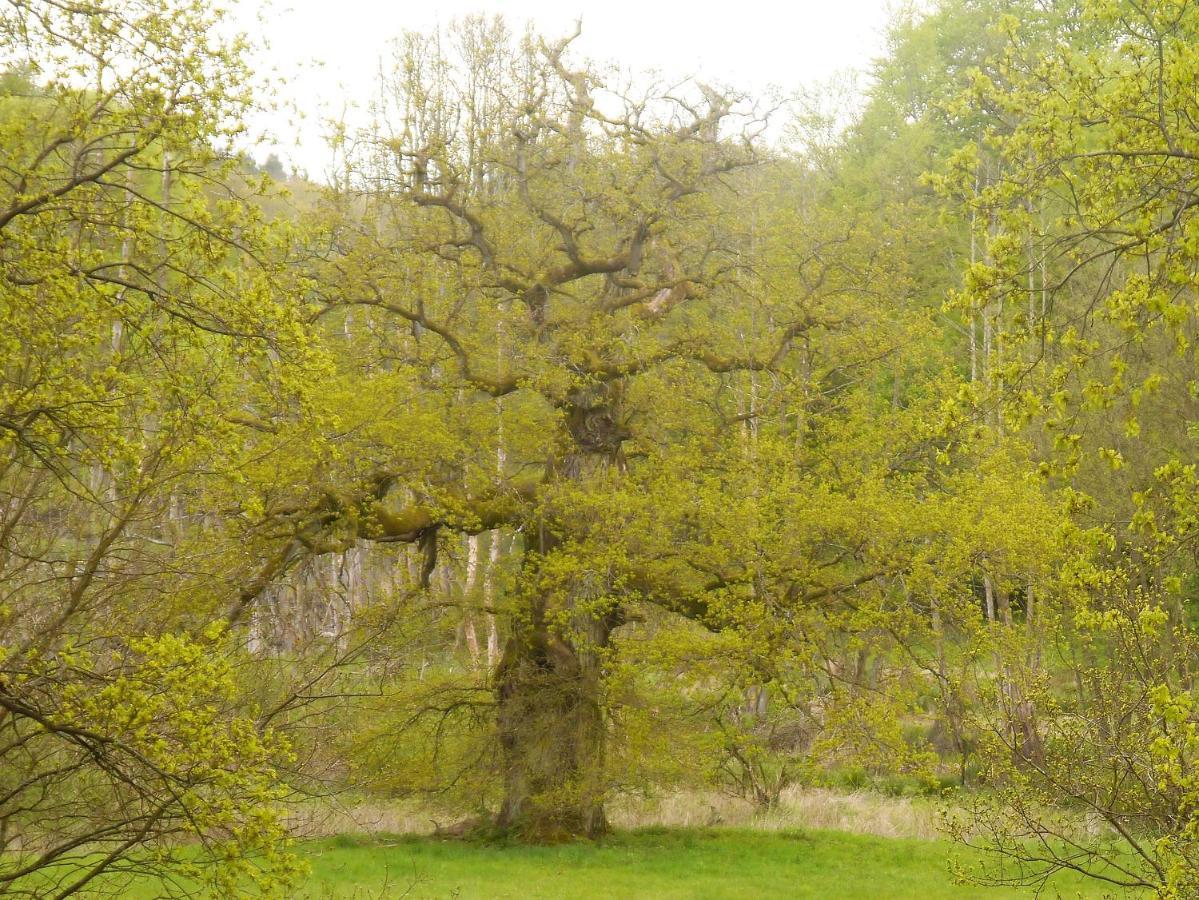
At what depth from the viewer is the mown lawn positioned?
15.1 metres

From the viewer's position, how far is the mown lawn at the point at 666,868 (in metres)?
15.1

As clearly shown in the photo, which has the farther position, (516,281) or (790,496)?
(516,281)

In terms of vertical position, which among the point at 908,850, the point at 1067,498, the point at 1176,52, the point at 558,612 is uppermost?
the point at 1176,52

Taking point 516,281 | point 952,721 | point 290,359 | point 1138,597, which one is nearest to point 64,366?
point 290,359

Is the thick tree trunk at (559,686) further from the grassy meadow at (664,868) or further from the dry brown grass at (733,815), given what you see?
the dry brown grass at (733,815)

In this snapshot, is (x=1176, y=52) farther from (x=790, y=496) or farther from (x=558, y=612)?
(x=558, y=612)

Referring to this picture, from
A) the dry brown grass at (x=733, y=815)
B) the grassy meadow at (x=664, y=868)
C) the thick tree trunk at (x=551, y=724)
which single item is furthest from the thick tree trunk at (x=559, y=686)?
the dry brown grass at (x=733, y=815)

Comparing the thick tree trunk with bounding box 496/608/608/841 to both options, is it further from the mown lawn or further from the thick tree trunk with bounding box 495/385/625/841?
the mown lawn

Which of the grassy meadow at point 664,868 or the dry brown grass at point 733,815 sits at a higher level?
the grassy meadow at point 664,868

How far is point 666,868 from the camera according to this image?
16.8m

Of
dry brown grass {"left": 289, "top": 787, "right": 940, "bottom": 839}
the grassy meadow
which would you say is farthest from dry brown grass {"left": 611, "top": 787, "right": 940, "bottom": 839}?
the grassy meadow

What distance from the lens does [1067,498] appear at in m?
6.68

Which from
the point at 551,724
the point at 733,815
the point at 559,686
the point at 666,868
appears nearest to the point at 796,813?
the point at 733,815

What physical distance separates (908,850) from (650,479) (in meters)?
6.38
